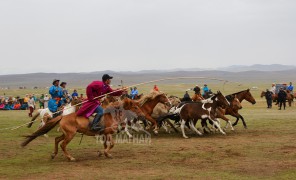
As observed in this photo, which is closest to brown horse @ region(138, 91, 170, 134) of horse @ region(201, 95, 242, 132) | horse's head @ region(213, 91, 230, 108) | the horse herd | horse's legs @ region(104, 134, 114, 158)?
the horse herd

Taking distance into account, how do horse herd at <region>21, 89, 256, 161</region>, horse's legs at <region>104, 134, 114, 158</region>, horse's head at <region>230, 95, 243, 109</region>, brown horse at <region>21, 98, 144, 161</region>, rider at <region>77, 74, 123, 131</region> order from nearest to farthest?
1. brown horse at <region>21, 98, 144, 161</region>
2. rider at <region>77, 74, 123, 131</region>
3. horse's legs at <region>104, 134, 114, 158</region>
4. horse herd at <region>21, 89, 256, 161</region>
5. horse's head at <region>230, 95, 243, 109</region>

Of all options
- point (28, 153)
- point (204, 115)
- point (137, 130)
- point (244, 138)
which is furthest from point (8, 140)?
point (244, 138)

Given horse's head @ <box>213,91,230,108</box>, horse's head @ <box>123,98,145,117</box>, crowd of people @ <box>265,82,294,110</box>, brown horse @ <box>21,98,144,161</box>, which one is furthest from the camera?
crowd of people @ <box>265,82,294,110</box>

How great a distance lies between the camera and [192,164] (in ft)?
36.0

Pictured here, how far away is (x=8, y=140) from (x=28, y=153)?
3.39 metres

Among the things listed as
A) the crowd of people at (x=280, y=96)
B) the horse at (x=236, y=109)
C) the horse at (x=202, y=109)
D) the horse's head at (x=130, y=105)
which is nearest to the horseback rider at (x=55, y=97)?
the horse's head at (x=130, y=105)

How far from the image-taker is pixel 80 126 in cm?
1173

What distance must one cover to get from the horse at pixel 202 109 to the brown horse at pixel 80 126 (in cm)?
388

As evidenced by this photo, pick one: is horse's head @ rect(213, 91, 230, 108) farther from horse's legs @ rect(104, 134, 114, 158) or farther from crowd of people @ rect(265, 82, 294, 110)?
crowd of people @ rect(265, 82, 294, 110)

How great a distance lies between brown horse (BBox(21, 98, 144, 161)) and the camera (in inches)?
456

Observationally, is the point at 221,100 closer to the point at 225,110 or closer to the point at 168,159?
the point at 225,110

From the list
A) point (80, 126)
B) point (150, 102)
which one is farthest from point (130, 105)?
→ point (150, 102)

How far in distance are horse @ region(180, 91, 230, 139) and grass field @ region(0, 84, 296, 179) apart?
0.75 meters

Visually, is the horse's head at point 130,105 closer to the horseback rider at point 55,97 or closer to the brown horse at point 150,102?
the brown horse at point 150,102
